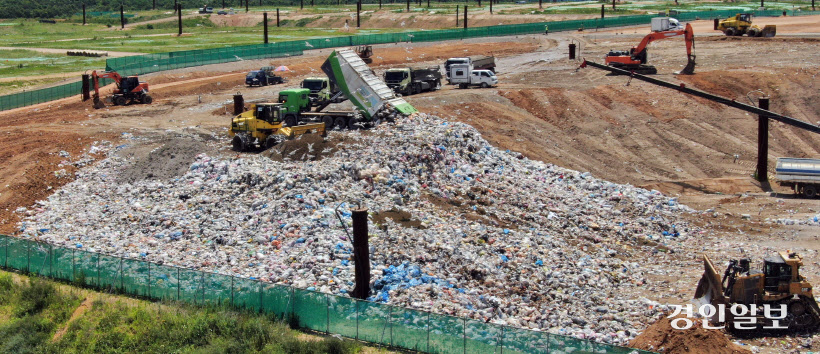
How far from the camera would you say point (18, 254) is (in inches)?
870

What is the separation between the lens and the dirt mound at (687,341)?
1681 cm

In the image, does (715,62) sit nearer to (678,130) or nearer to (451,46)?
(678,130)

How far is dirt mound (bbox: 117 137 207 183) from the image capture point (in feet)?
101

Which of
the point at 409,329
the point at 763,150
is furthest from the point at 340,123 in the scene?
the point at 409,329

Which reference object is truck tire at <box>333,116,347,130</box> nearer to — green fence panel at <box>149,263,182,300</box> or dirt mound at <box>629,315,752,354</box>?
green fence panel at <box>149,263,182,300</box>

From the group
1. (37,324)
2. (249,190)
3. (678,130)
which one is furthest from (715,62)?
(37,324)

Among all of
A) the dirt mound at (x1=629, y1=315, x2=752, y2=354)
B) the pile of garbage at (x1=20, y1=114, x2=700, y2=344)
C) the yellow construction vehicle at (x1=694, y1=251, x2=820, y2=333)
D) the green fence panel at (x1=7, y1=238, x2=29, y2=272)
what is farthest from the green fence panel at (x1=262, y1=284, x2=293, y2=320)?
the yellow construction vehicle at (x1=694, y1=251, x2=820, y2=333)

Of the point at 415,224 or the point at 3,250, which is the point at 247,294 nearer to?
the point at 415,224

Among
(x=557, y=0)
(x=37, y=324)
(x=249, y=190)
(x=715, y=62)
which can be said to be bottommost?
(x=37, y=324)

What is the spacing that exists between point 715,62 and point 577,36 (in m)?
20.0

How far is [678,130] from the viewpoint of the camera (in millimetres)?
41406

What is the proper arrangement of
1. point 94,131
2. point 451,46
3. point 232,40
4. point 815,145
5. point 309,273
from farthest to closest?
point 232,40 < point 451,46 < point 815,145 < point 94,131 < point 309,273

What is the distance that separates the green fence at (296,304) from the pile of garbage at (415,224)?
7.00 feet

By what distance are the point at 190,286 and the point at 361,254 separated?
13.9 ft
